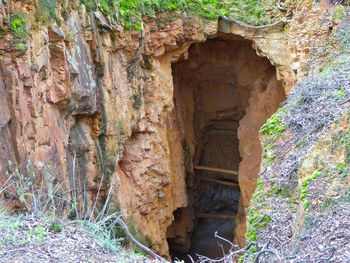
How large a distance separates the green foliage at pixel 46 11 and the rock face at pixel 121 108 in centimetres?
13

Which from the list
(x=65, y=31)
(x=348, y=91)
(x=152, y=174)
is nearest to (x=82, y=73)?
(x=65, y=31)

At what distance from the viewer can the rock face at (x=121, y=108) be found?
6.22 meters

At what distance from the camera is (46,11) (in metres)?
6.74

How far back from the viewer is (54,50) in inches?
275

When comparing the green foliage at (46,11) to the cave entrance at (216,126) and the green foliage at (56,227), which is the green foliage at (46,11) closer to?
the green foliage at (56,227)

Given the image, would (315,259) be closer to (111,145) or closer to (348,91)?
(348,91)

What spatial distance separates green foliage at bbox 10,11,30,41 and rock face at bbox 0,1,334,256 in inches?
3.5

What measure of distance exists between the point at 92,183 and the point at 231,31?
16.0ft

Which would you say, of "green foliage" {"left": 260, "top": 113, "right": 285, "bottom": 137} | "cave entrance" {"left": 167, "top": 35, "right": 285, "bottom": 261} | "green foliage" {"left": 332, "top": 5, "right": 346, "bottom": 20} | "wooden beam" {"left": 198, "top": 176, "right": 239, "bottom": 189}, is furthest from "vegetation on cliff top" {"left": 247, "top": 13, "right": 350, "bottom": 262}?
"wooden beam" {"left": 198, "top": 176, "right": 239, "bottom": 189}

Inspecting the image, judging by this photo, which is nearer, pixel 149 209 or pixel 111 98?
pixel 111 98

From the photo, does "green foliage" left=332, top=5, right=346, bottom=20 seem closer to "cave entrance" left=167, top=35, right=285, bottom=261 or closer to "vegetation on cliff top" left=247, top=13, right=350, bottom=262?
"vegetation on cliff top" left=247, top=13, right=350, bottom=262

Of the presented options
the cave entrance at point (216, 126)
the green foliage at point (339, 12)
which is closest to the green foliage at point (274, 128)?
the green foliage at point (339, 12)

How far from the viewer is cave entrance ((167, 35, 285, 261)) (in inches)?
470

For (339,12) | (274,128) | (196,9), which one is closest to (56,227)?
(274,128)
